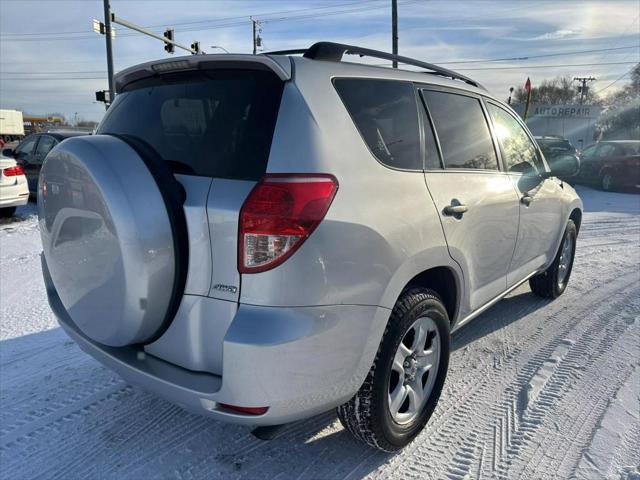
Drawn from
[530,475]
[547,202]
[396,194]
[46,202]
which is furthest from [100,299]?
[547,202]

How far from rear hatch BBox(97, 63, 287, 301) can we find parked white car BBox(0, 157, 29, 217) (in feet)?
24.1

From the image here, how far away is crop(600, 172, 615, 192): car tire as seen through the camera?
15148 millimetres

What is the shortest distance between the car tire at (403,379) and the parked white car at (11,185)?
8.22m

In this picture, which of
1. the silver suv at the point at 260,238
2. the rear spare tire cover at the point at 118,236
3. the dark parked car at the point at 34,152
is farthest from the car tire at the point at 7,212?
the rear spare tire cover at the point at 118,236

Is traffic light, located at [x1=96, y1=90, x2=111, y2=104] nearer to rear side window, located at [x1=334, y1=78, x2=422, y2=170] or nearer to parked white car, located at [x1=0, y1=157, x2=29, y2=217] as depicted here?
parked white car, located at [x1=0, y1=157, x2=29, y2=217]

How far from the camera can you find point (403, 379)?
2.53 metres

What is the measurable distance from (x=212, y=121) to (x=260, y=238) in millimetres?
626

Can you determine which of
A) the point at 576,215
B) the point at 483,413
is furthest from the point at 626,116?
the point at 483,413

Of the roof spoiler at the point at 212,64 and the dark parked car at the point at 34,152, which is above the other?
the roof spoiler at the point at 212,64

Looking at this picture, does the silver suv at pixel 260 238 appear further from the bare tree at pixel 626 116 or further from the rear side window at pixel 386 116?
the bare tree at pixel 626 116

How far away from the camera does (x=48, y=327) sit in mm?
4035

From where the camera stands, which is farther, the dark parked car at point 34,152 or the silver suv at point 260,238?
the dark parked car at point 34,152

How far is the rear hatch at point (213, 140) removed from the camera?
1.92m

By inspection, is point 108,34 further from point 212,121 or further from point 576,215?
point 212,121
